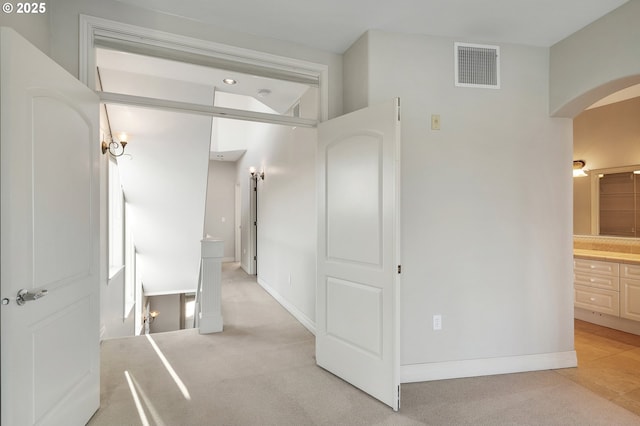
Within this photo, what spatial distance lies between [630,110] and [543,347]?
319 cm

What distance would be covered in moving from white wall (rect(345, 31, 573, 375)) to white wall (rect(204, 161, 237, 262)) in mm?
6808

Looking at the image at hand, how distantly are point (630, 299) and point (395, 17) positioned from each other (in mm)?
3857

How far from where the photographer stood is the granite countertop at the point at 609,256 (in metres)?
3.52

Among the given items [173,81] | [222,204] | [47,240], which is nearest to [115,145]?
[173,81]

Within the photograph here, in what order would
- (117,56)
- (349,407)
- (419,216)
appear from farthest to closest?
(117,56)
(419,216)
(349,407)

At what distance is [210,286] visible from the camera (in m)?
3.56

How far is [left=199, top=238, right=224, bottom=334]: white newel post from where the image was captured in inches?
139

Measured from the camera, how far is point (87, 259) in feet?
6.49

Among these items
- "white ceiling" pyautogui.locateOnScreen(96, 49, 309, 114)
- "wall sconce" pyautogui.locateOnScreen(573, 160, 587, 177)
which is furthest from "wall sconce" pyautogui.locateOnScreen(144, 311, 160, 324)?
"wall sconce" pyautogui.locateOnScreen(573, 160, 587, 177)

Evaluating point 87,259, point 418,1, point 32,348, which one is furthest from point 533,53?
point 32,348

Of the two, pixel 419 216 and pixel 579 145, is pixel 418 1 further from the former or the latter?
pixel 579 145

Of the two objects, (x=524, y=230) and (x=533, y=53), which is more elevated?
(x=533, y=53)

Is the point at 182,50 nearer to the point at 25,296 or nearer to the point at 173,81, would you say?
the point at 173,81

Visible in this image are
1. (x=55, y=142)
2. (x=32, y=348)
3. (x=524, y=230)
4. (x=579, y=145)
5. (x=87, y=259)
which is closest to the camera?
(x=32, y=348)
